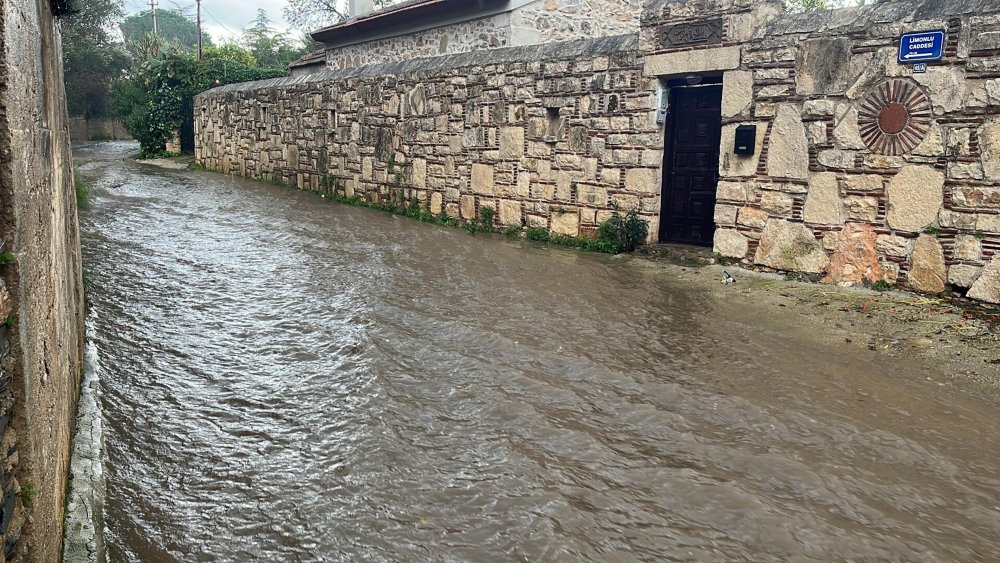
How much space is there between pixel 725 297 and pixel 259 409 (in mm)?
4219

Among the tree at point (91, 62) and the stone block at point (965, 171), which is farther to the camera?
the tree at point (91, 62)

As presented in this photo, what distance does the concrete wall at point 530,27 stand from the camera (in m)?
13.2

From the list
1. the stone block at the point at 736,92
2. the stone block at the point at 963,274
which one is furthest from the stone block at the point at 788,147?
→ the stone block at the point at 963,274

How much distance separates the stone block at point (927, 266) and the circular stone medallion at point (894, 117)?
2.65ft

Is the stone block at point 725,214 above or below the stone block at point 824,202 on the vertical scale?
below

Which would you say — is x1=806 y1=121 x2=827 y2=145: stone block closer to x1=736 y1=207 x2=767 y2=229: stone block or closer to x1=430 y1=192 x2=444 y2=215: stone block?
x1=736 y1=207 x2=767 y2=229: stone block

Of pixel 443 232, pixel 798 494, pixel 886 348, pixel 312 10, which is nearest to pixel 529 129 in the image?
pixel 443 232

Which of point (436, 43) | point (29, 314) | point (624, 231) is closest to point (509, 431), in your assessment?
point (29, 314)

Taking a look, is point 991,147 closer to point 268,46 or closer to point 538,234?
point 538,234

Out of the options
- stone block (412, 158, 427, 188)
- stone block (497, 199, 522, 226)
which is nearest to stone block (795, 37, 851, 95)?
stone block (497, 199, 522, 226)

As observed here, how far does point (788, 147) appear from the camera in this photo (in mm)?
6926

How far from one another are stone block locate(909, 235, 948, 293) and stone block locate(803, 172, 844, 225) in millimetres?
694

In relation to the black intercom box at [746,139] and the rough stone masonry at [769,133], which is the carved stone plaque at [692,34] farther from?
the black intercom box at [746,139]

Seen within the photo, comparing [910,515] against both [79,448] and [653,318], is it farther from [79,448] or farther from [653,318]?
[79,448]
